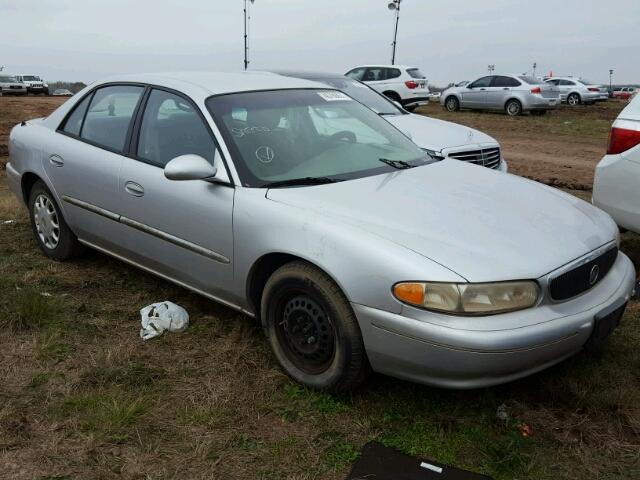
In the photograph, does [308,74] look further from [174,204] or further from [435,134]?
[174,204]

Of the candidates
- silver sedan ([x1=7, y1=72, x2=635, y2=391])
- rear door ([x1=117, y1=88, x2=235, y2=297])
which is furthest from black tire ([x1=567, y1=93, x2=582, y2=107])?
rear door ([x1=117, y1=88, x2=235, y2=297])

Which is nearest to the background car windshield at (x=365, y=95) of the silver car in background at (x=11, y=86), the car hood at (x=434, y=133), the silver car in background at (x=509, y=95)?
the car hood at (x=434, y=133)

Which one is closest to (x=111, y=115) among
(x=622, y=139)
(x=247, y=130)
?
(x=247, y=130)

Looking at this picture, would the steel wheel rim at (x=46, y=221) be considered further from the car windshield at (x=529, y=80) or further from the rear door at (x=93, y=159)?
the car windshield at (x=529, y=80)

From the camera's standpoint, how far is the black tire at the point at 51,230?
15.4ft

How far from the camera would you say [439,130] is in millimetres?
6855

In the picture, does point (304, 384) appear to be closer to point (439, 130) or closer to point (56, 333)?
point (56, 333)

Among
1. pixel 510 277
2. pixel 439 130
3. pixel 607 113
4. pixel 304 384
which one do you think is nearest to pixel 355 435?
pixel 304 384

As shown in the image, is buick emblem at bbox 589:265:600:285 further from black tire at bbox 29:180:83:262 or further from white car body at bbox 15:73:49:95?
white car body at bbox 15:73:49:95

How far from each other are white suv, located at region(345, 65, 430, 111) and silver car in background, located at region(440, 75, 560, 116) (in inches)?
77.8

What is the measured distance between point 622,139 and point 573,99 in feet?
88.8

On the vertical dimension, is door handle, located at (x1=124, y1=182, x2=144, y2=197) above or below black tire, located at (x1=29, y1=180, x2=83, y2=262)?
above

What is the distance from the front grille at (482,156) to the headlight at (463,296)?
3.76 metres

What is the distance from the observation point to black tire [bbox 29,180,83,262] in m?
4.70
